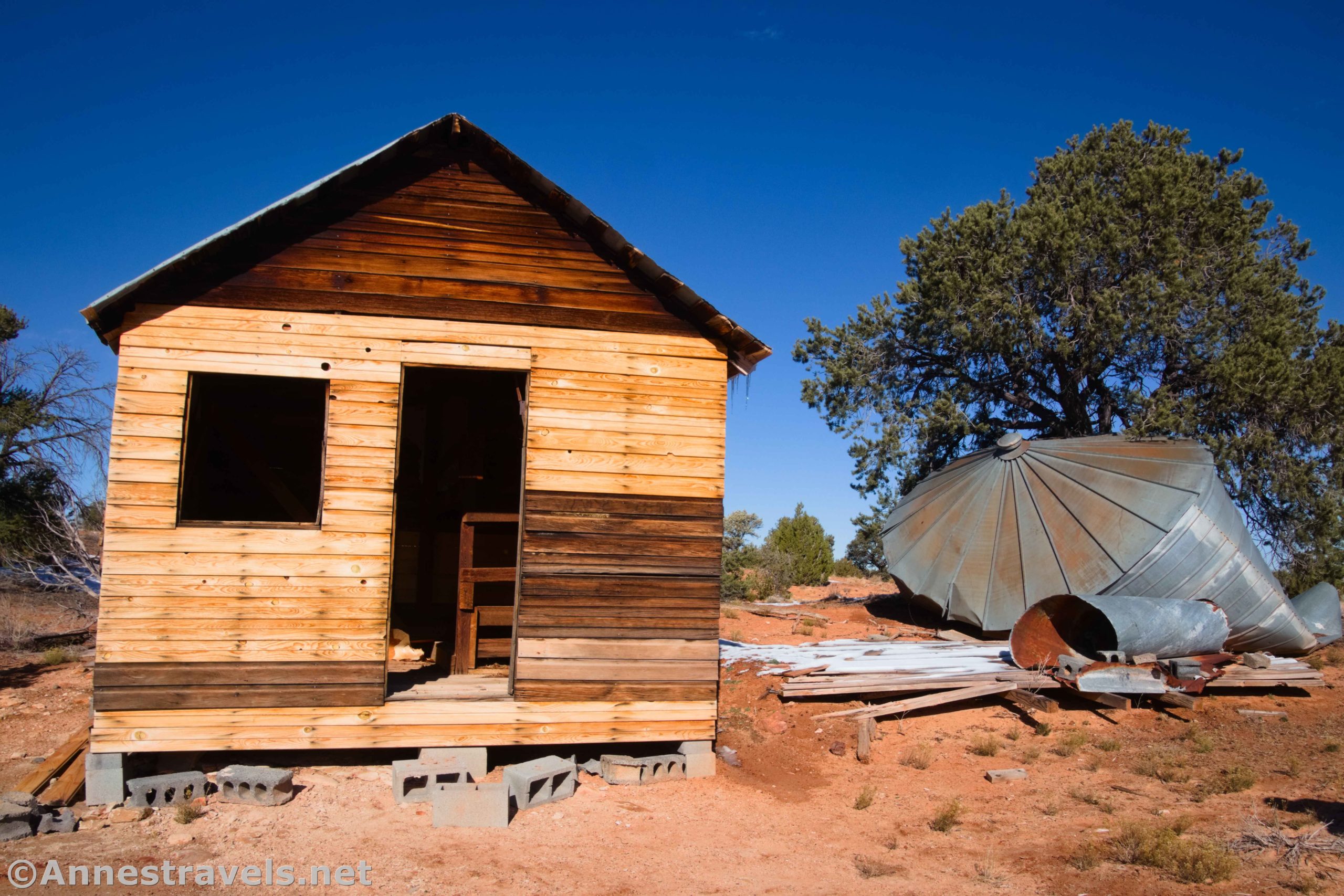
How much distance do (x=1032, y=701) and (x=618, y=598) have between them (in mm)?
5290

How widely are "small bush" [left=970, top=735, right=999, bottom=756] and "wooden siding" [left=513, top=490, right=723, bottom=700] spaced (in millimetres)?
3105

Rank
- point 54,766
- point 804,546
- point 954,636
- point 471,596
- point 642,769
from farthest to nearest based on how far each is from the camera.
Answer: point 804,546 < point 954,636 < point 471,596 < point 642,769 < point 54,766

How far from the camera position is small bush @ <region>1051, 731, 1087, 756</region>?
8930mm

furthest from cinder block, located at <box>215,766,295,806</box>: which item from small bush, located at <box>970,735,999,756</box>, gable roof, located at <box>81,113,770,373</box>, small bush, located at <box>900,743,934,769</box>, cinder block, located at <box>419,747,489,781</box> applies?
small bush, located at <box>970,735,999,756</box>

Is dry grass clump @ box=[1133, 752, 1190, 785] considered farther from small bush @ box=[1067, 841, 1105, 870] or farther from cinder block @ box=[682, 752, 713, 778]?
cinder block @ box=[682, 752, 713, 778]

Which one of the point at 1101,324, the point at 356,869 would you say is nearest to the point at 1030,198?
the point at 1101,324

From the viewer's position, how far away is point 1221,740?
9.25 meters

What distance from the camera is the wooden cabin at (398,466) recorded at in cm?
712

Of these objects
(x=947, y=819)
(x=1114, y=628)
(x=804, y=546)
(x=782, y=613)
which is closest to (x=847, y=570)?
(x=804, y=546)

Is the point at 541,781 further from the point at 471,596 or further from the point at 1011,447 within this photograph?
the point at 1011,447

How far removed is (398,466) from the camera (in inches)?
300

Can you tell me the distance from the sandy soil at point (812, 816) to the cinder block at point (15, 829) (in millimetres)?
128

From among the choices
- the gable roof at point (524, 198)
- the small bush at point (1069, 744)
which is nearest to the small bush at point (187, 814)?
the gable roof at point (524, 198)

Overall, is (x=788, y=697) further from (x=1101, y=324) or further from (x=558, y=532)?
(x=1101, y=324)
